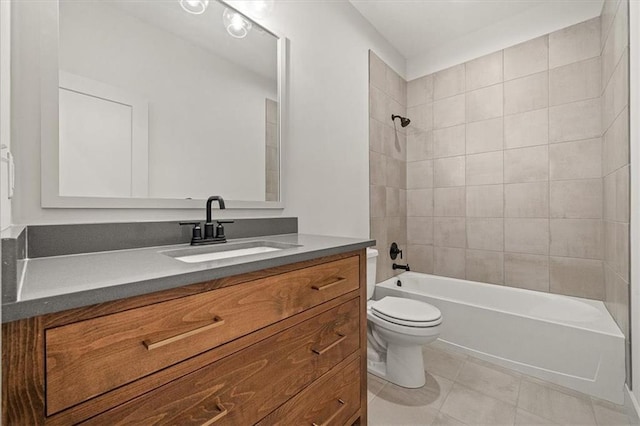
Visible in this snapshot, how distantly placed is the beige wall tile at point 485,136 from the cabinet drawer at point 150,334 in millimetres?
2427

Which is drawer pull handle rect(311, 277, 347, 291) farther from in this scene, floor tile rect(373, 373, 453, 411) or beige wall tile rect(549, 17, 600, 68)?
beige wall tile rect(549, 17, 600, 68)

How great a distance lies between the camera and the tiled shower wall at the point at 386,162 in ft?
8.34

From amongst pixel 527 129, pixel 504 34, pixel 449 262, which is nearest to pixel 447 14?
pixel 504 34

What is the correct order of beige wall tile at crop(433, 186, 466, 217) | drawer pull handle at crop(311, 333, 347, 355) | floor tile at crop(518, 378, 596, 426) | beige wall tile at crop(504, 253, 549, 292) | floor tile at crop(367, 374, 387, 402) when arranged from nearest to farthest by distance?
1. drawer pull handle at crop(311, 333, 347, 355)
2. floor tile at crop(518, 378, 596, 426)
3. floor tile at crop(367, 374, 387, 402)
4. beige wall tile at crop(504, 253, 549, 292)
5. beige wall tile at crop(433, 186, 466, 217)

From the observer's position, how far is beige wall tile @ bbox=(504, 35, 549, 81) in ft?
7.73

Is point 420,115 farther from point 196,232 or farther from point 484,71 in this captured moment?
point 196,232

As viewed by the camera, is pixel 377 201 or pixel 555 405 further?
pixel 377 201

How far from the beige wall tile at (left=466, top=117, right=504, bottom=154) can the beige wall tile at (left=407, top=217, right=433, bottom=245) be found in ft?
2.55

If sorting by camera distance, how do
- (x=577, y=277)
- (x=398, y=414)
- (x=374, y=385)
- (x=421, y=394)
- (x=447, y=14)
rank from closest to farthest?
(x=398, y=414) → (x=421, y=394) → (x=374, y=385) → (x=577, y=277) → (x=447, y=14)

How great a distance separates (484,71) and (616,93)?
1091 mm

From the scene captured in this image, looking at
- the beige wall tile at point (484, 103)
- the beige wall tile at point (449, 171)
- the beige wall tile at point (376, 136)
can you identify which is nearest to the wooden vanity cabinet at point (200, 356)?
the beige wall tile at point (376, 136)

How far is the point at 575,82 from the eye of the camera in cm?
223

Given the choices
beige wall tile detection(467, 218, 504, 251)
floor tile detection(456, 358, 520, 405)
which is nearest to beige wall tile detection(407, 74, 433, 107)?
beige wall tile detection(467, 218, 504, 251)

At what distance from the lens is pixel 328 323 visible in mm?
1104
